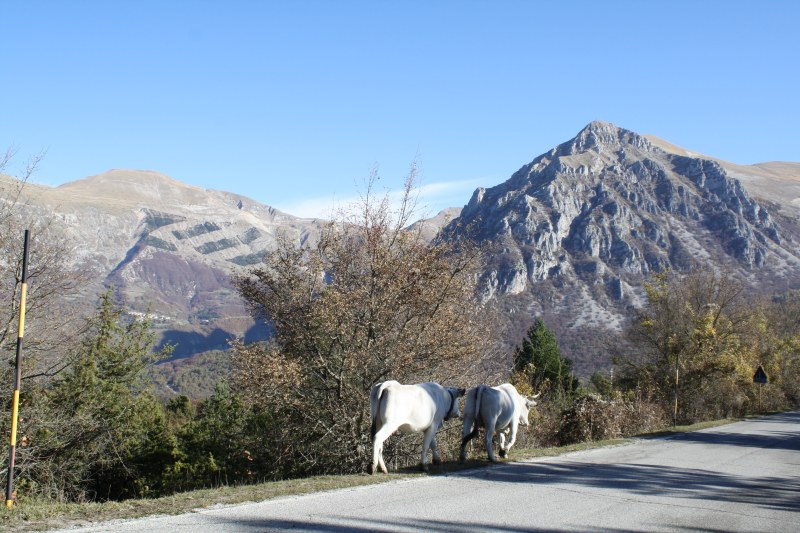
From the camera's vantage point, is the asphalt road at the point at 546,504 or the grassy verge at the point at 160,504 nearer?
the grassy verge at the point at 160,504

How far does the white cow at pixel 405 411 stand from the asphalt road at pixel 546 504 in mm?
869

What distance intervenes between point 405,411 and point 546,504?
10.2 feet

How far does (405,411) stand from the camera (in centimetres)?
1159

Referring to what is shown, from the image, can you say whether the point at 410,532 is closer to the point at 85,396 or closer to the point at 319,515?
the point at 319,515

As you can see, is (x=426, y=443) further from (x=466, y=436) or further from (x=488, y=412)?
(x=488, y=412)

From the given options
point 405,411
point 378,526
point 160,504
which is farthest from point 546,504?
point 160,504

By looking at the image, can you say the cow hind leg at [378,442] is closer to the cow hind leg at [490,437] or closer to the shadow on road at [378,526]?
the cow hind leg at [490,437]

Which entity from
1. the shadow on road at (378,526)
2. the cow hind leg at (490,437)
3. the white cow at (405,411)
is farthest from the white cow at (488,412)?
the shadow on road at (378,526)

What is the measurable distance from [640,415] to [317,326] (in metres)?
15.8

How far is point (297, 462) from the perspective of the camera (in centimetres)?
1644

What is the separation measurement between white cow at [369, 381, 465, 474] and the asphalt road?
87 cm

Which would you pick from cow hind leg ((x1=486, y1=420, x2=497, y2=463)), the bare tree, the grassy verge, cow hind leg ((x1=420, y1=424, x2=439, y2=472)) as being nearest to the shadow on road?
the grassy verge

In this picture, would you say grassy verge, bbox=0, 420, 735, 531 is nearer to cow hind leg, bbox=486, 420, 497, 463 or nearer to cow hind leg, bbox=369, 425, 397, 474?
cow hind leg, bbox=369, 425, 397, 474

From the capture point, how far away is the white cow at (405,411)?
445 inches
